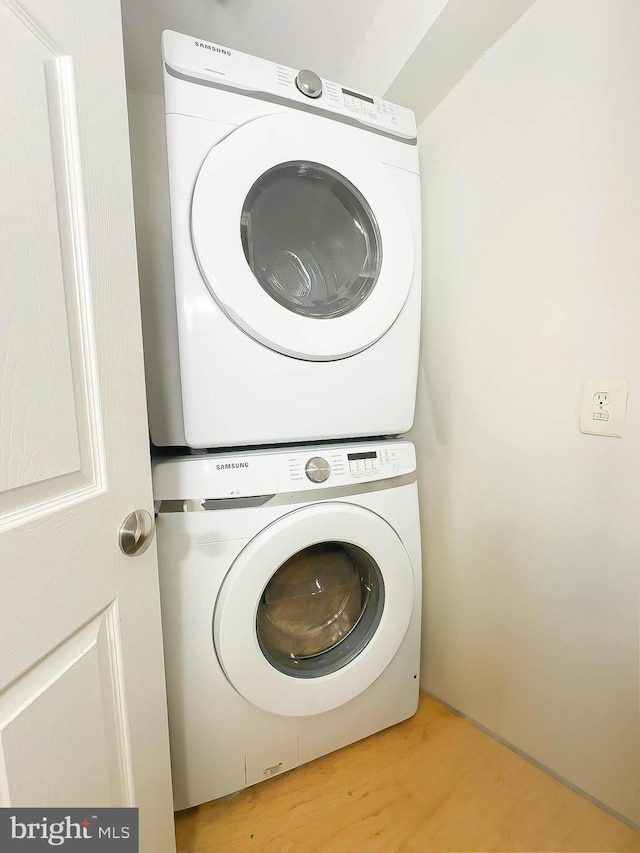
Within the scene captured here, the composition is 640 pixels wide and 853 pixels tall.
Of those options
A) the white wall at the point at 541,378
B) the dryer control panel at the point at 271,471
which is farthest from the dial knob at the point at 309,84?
the dryer control panel at the point at 271,471

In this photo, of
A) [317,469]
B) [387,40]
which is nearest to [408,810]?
[317,469]

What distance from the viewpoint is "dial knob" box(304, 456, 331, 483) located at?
904 millimetres

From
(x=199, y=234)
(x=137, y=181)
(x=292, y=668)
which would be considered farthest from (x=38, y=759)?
(x=137, y=181)

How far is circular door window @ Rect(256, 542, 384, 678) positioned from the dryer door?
0.50 metres

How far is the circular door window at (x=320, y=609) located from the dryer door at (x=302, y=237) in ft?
1.62

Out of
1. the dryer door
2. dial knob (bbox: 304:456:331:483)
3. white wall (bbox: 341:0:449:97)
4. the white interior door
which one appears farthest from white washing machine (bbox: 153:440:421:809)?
white wall (bbox: 341:0:449:97)

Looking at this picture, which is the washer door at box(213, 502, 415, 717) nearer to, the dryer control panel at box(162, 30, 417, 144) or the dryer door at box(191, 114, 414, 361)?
the dryer door at box(191, 114, 414, 361)

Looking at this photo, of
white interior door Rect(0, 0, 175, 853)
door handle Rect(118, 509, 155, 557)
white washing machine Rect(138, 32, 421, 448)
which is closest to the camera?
white interior door Rect(0, 0, 175, 853)

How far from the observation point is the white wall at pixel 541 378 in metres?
0.83

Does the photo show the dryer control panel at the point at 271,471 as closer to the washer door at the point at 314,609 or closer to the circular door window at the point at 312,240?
the washer door at the point at 314,609

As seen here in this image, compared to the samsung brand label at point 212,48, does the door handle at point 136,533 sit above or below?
below

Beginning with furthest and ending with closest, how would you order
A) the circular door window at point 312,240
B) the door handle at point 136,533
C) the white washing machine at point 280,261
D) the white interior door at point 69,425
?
1. the circular door window at point 312,240
2. the white washing machine at point 280,261
3. the door handle at point 136,533
4. the white interior door at point 69,425

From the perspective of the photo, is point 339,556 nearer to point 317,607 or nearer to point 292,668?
point 317,607

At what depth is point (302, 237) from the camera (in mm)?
1033
